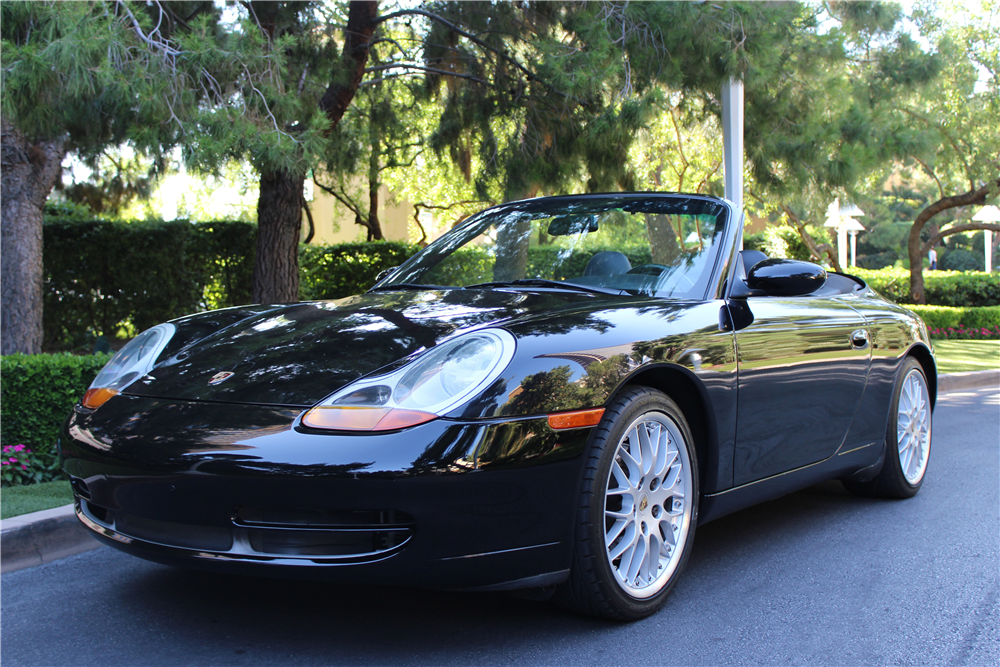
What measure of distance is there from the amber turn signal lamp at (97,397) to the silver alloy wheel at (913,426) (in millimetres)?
3521

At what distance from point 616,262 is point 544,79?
165 inches

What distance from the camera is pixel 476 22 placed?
866cm

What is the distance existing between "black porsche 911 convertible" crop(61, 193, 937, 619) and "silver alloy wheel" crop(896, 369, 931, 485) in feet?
2.18

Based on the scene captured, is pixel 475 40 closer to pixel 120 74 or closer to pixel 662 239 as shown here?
pixel 120 74

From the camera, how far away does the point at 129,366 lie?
320 cm

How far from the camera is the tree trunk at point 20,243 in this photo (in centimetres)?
654

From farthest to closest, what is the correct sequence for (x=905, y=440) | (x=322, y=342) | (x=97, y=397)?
(x=905, y=440)
(x=97, y=397)
(x=322, y=342)

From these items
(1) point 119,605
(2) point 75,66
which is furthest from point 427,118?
(1) point 119,605

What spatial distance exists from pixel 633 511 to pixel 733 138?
19.3 feet

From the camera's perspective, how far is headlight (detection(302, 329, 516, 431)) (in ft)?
7.82

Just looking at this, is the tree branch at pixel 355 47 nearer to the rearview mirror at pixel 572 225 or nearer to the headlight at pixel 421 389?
the rearview mirror at pixel 572 225

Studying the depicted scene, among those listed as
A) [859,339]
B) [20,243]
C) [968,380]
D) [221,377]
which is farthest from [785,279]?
[968,380]

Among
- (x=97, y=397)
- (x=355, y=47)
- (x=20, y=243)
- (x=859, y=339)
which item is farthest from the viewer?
(x=355, y=47)

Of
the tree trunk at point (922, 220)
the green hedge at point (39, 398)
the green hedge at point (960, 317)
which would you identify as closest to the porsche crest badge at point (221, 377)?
the green hedge at point (39, 398)
